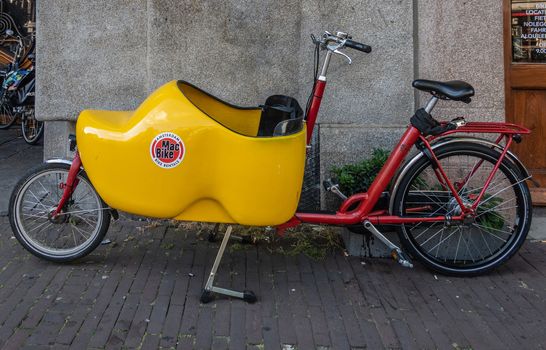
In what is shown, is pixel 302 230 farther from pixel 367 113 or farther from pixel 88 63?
pixel 88 63

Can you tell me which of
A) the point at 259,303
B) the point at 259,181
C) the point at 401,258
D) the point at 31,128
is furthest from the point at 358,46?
the point at 31,128

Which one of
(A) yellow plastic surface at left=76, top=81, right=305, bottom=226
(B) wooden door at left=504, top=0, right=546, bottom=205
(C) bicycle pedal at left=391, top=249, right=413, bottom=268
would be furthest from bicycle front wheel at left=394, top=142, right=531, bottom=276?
(B) wooden door at left=504, top=0, right=546, bottom=205

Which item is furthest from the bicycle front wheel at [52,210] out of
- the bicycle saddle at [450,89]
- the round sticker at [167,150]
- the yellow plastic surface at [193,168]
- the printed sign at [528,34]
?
the printed sign at [528,34]

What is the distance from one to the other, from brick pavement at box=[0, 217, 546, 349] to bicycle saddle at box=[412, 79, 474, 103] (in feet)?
4.28

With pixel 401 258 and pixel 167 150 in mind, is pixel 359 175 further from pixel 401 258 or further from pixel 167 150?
pixel 167 150

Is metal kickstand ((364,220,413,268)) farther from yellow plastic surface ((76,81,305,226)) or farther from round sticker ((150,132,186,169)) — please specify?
round sticker ((150,132,186,169))

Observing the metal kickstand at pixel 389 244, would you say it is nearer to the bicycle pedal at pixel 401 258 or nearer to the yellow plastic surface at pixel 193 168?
the bicycle pedal at pixel 401 258

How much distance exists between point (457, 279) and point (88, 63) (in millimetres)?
3630

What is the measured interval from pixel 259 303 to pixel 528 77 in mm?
3527

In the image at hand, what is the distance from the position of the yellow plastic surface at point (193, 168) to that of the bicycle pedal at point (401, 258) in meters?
0.88

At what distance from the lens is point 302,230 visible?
16.8 feet

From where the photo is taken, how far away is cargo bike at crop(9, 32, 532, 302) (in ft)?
12.2

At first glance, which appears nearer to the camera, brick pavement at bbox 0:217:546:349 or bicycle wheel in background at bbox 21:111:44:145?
brick pavement at bbox 0:217:546:349

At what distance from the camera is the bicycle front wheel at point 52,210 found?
4250 mm
